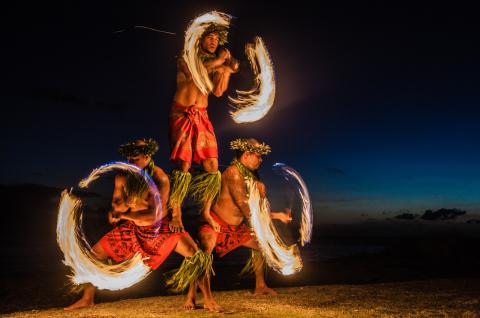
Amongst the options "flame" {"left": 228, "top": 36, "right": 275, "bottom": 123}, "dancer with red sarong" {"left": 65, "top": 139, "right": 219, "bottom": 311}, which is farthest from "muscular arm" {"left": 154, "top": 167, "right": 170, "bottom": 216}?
"flame" {"left": 228, "top": 36, "right": 275, "bottom": 123}

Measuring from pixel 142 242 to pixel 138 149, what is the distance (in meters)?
1.03

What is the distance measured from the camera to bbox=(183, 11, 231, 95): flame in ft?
18.7

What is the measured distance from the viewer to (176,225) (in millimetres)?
5637

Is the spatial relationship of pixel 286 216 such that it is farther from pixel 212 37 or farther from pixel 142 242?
pixel 212 37

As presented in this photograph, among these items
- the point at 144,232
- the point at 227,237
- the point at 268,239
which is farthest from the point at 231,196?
the point at 144,232

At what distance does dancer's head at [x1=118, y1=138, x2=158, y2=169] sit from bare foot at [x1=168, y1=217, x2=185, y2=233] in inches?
27.2

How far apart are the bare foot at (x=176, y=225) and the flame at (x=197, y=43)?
1.48 metres

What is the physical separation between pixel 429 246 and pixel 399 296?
1215 centimetres

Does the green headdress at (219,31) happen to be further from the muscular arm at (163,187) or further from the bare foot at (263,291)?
the bare foot at (263,291)

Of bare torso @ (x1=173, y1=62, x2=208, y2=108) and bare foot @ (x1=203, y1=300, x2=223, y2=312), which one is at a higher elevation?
bare torso @ (x1=173, y1=62, x2=208, y2=108)

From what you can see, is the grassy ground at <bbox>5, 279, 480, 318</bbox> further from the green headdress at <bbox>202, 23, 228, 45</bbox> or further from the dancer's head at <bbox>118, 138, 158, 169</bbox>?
the green headdress at <bbox>202, 23, 228, 45</bbox>

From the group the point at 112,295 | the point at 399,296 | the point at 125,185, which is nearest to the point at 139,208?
the point at 125,185

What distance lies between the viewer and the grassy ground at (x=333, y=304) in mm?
5469

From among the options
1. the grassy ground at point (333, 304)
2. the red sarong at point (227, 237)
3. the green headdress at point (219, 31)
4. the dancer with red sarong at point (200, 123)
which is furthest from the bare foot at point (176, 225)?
the green headdress at point (219, 31)
